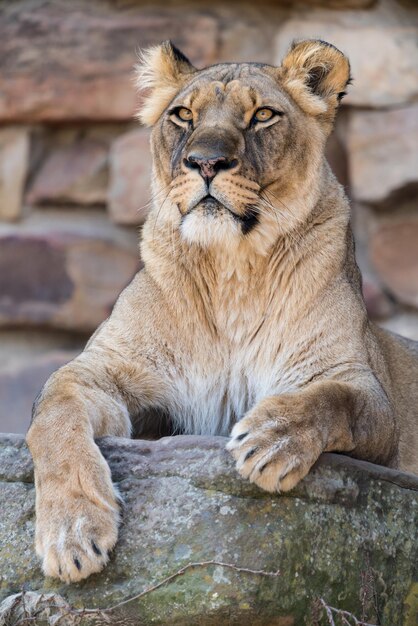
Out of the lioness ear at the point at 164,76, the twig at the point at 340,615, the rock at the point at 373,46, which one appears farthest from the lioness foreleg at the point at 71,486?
the rock at the point at 373,46

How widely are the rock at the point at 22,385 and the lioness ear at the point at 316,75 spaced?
158 centimetres

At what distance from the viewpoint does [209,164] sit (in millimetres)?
2535

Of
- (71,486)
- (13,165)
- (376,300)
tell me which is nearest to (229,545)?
(71,486)

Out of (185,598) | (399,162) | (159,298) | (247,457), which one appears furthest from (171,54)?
(185,598)

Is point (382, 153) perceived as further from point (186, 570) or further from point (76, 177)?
point (186, 570)

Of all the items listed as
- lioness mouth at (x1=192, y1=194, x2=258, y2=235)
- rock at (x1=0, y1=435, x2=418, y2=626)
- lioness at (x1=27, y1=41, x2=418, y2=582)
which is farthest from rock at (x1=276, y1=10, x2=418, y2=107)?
rock at (x1=0, y1=435, x2=418, y2=626)

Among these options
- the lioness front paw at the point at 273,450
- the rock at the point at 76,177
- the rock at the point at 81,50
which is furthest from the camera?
the rock at the point at 76,177

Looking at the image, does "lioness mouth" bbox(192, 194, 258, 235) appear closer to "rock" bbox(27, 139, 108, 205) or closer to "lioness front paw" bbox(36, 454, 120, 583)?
"lioness front paw" bbox(36, 454, 120, 583)

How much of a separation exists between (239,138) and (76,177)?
1.62 meters

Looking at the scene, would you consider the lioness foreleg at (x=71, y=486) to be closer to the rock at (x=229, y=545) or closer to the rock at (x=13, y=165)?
the rock at (x=229, y=545)

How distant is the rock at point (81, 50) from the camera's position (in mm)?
4074

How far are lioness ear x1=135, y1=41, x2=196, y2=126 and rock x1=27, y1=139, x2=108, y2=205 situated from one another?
1.07 meters

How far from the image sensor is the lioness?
2.59 m

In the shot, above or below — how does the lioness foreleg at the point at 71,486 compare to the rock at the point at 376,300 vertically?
above
